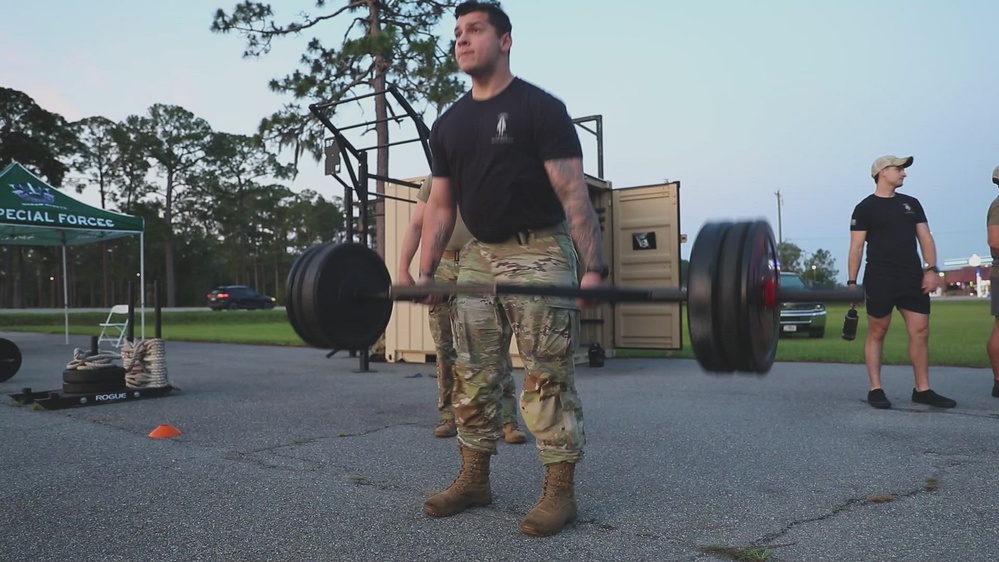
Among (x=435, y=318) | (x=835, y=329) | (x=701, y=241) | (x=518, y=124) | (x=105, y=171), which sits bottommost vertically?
(x=835, y=329)

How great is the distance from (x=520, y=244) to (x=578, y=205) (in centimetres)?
27

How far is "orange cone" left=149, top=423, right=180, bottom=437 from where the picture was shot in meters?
4.19

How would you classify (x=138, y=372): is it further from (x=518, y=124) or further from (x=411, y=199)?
(x=518, y=124)

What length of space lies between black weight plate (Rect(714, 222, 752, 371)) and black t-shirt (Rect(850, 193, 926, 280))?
3287 millimetres

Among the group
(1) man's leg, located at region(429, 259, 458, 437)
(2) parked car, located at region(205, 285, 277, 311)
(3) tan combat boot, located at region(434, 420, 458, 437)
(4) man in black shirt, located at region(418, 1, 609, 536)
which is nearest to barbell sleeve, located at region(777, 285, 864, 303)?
(4) man in black shirt, located at region(418, 1, 609, 536)

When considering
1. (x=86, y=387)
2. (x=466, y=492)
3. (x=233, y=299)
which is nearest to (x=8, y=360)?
(x=86, y=387)

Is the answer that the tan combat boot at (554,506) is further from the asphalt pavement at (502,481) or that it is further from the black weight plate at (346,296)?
the black weight plate at (346,296)

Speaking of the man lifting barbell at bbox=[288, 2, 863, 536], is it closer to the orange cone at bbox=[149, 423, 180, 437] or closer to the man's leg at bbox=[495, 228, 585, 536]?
the man's leg at bbox=[495, 228, 585, 536]

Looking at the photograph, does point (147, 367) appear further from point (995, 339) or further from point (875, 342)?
point (995, 339)

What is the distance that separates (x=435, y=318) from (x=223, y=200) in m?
45.2

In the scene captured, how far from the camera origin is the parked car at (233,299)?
32.8 metres

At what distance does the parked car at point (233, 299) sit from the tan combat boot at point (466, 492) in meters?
32.6

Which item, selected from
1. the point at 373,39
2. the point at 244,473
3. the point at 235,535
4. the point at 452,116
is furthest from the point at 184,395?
the point at 373,39

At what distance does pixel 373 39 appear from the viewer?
12539 millimetres
